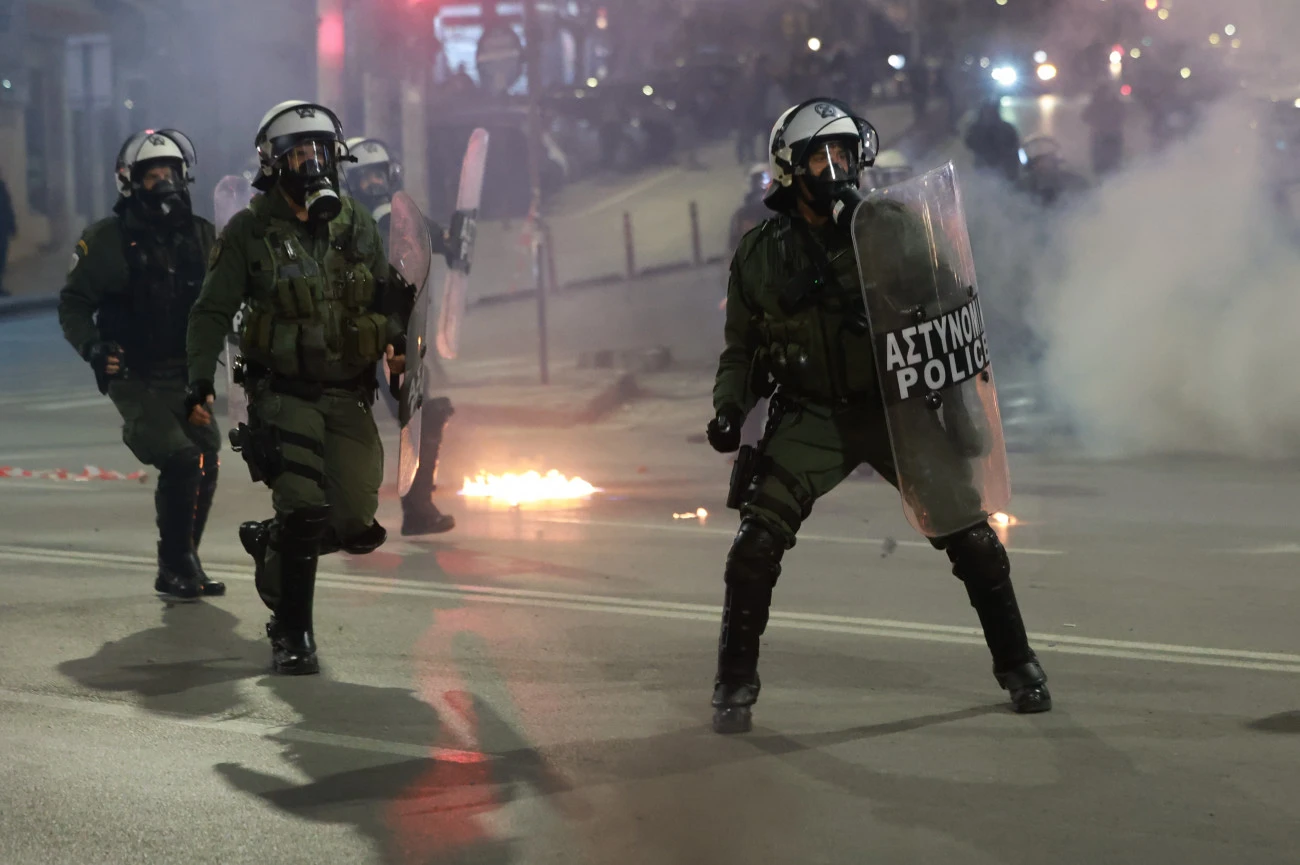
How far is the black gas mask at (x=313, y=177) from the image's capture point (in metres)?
5.59

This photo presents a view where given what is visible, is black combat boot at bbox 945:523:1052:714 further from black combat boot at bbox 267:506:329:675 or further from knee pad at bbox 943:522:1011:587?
black combat boot at bbox 267:506:329:675

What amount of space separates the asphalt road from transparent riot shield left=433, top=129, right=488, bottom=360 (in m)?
0.95

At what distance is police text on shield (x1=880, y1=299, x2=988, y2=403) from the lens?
4898 mm

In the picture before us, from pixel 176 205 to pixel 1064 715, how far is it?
3.76 metres

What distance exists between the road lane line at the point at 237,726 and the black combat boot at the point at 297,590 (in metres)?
0.56

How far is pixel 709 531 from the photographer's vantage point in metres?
8.81

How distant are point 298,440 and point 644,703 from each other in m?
1.33

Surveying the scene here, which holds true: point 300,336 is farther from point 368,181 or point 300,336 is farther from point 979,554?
point 368,181

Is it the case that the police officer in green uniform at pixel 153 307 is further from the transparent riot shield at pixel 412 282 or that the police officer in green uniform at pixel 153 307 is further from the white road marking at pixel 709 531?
the white road marking at pixel 709 531

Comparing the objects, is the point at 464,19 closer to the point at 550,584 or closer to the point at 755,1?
the point at 755,1

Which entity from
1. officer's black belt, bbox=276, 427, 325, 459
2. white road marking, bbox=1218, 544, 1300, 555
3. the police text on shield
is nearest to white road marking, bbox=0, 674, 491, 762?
officer's black belt, bbox=276, 427, 325, 459

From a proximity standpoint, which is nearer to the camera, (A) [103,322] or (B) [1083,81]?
(A) [103,322]

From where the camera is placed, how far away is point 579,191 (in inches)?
1277

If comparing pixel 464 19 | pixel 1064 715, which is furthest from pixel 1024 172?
pixel 464 19
